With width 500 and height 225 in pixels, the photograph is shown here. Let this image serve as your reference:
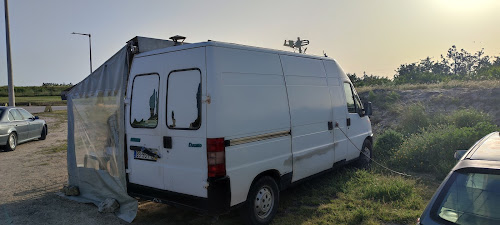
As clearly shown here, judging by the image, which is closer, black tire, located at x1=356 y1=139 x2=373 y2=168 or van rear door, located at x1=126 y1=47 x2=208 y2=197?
van rear door, located at x1=126 y1=47 x2=208 y2=197

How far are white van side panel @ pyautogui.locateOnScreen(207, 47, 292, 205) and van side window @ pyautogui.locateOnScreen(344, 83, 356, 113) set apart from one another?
7.75 ft

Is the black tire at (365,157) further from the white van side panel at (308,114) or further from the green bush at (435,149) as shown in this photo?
the white van side panel at (308,114)

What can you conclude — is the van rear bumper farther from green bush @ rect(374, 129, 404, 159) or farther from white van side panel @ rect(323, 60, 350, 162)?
green bush @ rect(374, 129, 404, 159)

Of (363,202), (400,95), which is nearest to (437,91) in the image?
(400,95)

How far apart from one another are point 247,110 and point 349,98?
340cm

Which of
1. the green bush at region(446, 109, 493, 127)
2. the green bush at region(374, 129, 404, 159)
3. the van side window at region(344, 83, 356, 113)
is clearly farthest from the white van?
the green bush at region(446, 109, 493, 127)

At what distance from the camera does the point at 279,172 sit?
514 centimetres

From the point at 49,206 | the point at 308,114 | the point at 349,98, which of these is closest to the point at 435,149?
the point at 349,98

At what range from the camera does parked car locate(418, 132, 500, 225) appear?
2.61m

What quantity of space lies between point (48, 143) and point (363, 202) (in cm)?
1197

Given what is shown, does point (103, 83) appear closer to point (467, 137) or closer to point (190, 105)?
point (190, 105)

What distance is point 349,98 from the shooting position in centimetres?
726

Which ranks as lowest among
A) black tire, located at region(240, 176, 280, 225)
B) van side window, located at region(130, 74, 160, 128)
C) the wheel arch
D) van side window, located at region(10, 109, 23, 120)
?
black tire, located at region(240, 176, 280, 225)

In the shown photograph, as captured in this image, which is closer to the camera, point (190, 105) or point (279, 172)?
point (190, 105)
